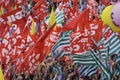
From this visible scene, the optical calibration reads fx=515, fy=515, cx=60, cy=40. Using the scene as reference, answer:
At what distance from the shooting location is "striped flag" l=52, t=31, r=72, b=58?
30.9 feet

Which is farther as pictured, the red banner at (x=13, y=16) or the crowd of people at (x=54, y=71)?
the red banner at (x=13, y=16)

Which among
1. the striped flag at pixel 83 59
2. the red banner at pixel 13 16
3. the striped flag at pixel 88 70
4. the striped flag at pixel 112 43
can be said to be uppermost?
the red banner at pixel 13 16

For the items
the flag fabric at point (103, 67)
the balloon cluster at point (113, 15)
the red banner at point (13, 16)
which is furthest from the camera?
the red banner at point (13, 16)

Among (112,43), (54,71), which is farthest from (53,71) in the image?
(112,43)

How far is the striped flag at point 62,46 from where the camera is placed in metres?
9.43

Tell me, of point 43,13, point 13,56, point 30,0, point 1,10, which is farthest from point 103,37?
point 30,0

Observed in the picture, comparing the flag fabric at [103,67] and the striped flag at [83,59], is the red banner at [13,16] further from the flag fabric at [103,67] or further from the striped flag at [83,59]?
the flag fabric at [103,67]

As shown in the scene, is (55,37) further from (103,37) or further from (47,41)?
(103,37)

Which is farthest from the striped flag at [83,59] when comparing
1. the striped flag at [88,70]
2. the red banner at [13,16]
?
the red banner at [13,16]

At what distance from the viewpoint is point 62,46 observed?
951cm

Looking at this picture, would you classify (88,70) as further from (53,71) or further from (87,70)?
(53,71)

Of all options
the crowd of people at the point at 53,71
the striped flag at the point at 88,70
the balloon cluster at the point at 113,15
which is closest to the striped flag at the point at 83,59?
the striped flag at the point at 88,70

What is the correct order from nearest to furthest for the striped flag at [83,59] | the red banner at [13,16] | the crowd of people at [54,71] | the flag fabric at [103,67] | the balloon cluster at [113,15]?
1. the balloon cluster at [113,15]
2. the flag fabric at [103,67]
3. the striped flag at [83,59]
4. the crowd of people at [54,71]
5. the red banner at [13,16]

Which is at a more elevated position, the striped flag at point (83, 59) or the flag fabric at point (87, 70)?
the striped flag at point (83, 59)
